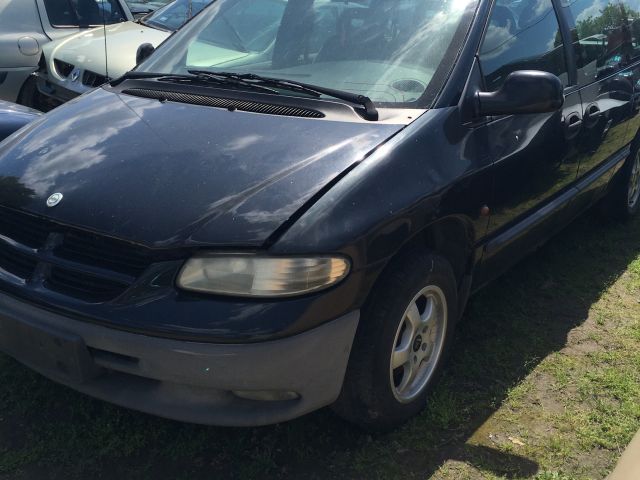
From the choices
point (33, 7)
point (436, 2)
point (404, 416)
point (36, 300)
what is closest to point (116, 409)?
point (36, 300)

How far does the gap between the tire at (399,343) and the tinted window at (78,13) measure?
5595 mm

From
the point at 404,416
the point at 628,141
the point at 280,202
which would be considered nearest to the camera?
the point at 280,202

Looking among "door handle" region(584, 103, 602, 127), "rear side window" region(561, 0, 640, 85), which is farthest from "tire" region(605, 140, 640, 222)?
"door handle" region(584, 103, 602, 127)

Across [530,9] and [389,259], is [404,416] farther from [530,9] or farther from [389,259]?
[530,9]

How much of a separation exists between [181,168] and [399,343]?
1.05 meters

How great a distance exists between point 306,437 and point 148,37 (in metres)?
5.20

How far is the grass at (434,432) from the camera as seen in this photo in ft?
8.92

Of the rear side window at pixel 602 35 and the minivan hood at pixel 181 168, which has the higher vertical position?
the rear side window at pixel 602 35

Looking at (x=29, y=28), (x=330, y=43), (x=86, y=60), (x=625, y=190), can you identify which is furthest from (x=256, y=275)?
(x=29, y=28)

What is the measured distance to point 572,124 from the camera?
3.75 m

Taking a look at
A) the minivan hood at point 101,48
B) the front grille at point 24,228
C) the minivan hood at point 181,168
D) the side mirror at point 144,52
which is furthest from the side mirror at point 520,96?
the minivan hood at point 101,48

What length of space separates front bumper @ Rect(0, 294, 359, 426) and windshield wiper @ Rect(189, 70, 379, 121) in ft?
2.89

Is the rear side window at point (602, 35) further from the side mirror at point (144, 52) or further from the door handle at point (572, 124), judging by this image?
the side mirror at point (144, 52)

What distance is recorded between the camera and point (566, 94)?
3740 mm
